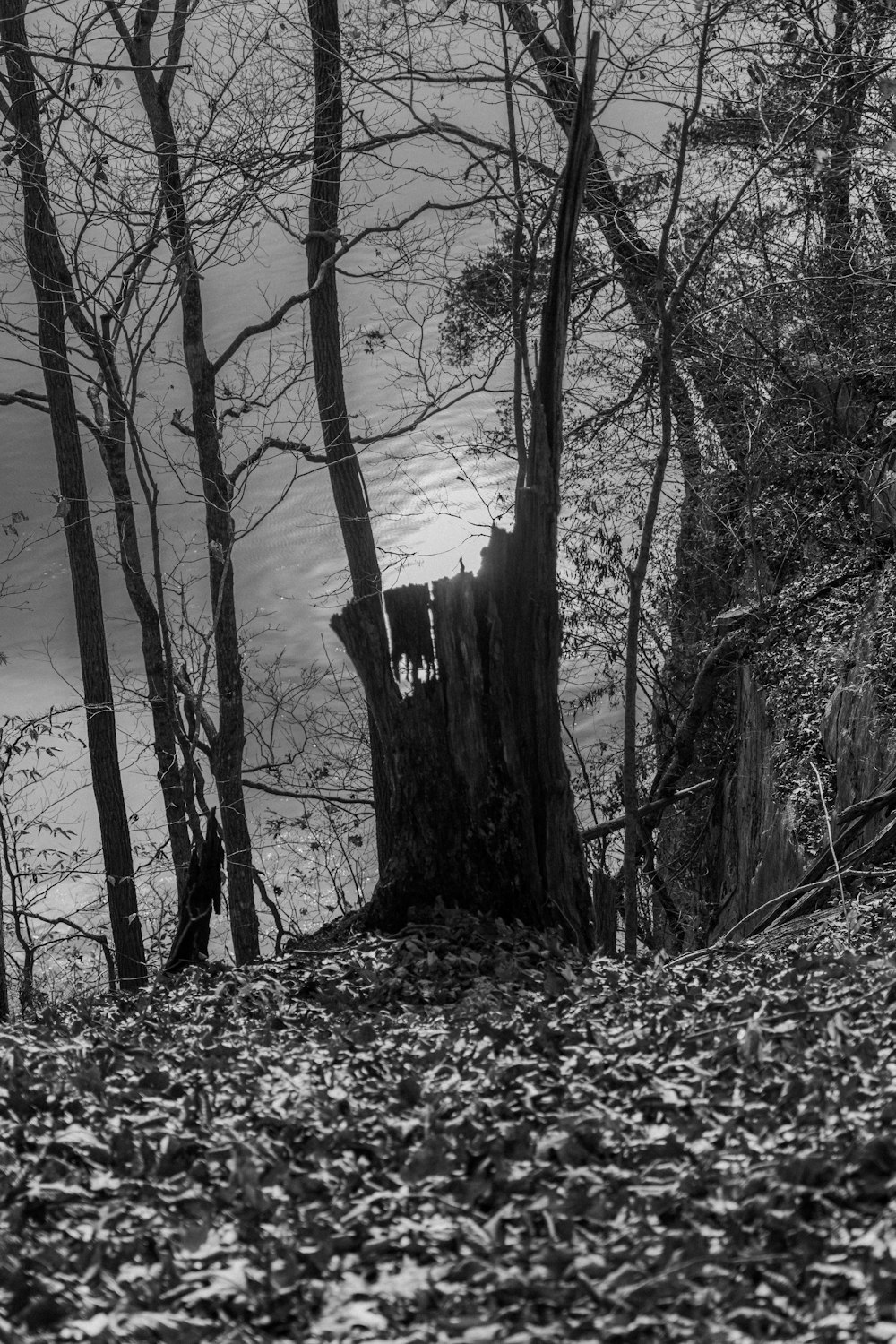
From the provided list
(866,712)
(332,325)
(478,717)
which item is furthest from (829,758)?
(332,325)

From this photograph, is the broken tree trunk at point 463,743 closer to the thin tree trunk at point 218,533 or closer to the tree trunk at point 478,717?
the tree trunk at point 478,717

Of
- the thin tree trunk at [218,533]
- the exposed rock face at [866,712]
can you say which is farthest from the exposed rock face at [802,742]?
the thin tree trunk at [218,533]

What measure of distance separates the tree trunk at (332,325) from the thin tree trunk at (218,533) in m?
1.02

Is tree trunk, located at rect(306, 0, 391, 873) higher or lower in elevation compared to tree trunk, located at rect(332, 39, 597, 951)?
higher

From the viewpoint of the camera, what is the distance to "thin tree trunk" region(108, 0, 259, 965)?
358 inches

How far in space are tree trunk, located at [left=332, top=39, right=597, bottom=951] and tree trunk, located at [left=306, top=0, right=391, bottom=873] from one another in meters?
4.65

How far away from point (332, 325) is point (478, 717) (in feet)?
21.4

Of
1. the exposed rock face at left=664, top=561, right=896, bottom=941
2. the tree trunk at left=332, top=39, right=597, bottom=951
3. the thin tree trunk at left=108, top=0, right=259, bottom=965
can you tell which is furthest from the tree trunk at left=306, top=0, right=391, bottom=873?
the tree trunk at left=332, top=39, right=597, bottom=951

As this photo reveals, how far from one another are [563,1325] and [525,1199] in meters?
0.40

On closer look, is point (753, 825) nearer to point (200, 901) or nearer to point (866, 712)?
point (866, 712)

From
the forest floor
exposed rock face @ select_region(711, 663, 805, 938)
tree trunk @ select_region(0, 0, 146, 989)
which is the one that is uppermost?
tree trunk @ select_region(0, 0, 146, 989)

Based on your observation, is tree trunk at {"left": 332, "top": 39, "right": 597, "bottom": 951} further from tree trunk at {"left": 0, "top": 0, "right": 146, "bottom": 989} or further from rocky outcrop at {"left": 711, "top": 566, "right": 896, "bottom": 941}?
tree trunk at {"left": 0, "top": 0, "right": 146, "bottom": 989}

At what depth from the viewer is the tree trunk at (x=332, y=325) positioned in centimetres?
945

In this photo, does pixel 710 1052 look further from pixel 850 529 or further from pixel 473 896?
pixel 850 529
